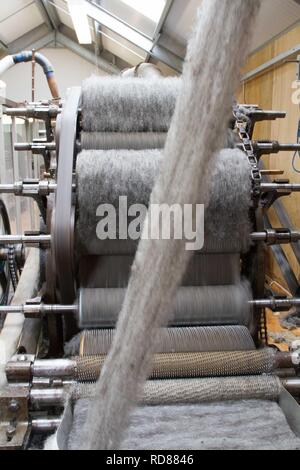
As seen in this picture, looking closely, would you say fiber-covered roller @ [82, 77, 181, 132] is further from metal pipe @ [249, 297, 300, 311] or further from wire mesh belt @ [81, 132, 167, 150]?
metal pipe @ [249, 297, 300, 311]

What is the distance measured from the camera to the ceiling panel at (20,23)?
5328 mm

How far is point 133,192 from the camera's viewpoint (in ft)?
4.63

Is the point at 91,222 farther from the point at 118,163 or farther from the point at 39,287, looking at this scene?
the point at 39,287

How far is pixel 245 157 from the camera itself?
4.85ft

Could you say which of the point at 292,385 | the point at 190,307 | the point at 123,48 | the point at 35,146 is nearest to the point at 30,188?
the point at 35,146

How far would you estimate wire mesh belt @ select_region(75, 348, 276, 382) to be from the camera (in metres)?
1.16

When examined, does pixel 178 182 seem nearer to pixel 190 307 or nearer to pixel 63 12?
pixel 190 307

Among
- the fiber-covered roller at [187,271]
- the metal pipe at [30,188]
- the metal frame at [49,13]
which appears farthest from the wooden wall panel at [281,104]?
the metal frame at [49,13]

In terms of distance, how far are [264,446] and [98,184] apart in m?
0.89

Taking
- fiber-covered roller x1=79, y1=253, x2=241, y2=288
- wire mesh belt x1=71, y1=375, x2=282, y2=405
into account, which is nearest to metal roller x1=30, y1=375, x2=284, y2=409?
wire mesh belt x1=71, y1=375, x2=282, y2=405

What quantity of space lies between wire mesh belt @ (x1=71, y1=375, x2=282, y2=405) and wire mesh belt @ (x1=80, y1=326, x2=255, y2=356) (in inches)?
7.2
